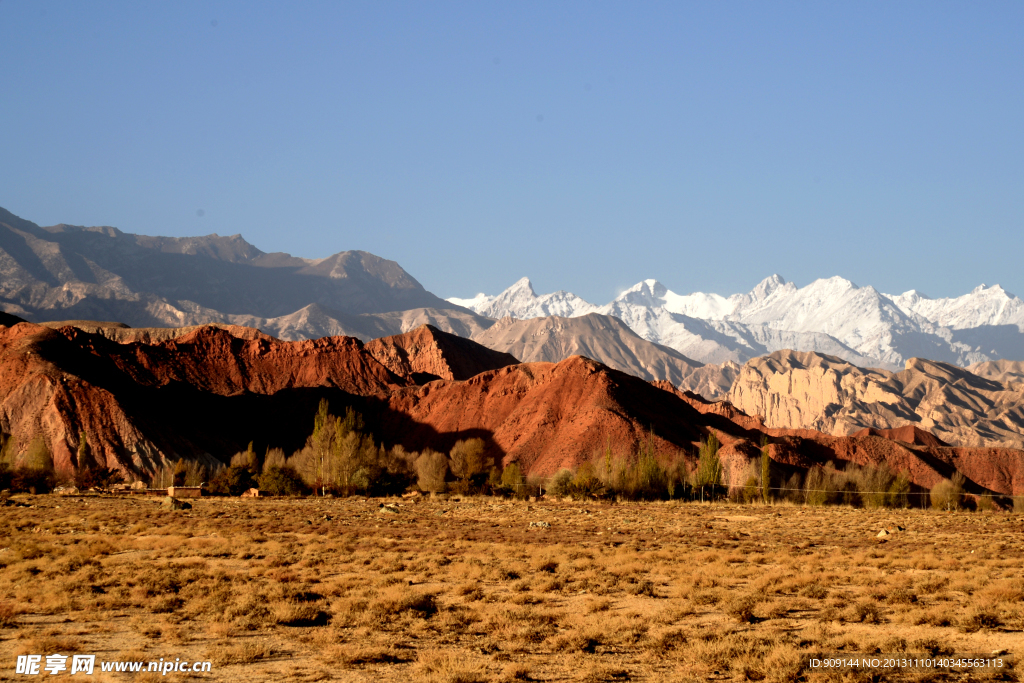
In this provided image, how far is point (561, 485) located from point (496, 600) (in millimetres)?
60983

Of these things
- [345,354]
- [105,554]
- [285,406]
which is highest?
[345,354]

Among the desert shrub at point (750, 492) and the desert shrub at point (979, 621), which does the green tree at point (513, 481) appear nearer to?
the desert shrub at point (750, 492)

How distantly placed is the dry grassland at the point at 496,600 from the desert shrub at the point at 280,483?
39122 mm

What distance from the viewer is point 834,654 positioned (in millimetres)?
16406

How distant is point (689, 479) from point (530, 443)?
24776mm

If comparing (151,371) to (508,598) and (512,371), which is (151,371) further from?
(508,598)

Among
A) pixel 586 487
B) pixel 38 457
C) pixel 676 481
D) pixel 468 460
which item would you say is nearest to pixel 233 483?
pixel 38 457

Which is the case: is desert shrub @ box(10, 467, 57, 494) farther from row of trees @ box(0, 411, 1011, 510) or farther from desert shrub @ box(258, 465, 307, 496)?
desert shrub @ box(258, 465, 307, 496)

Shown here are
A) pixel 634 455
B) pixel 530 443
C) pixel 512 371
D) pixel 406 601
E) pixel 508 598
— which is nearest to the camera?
pixel 406 601

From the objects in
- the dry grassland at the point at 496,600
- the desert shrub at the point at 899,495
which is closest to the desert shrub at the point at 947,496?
the desert shrub at the point at 899,495

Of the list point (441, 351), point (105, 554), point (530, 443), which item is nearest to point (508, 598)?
point (105, 554)

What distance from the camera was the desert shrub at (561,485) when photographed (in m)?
81.6

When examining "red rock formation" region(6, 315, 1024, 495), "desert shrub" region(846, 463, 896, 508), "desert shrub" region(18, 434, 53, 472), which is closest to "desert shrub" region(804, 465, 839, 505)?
"desert shrub" region(846, 463, 896, 508)

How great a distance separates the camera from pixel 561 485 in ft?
273
